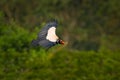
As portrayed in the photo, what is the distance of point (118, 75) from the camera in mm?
16422

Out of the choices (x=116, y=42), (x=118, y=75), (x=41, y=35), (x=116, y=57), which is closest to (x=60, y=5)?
(x=116, y=42)

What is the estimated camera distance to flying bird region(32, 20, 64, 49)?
29.2 ft

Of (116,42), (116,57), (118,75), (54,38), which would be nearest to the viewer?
(54,38)

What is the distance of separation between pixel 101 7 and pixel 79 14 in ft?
5.48

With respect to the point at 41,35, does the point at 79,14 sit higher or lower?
higher

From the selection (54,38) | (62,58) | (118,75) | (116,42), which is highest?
(116,42)

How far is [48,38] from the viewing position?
9.05 meters

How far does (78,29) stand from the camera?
34.4 m

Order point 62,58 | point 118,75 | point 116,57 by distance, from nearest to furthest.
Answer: point 118,75 → point 62,58 → point 116,57

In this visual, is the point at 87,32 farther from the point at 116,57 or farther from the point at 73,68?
the point at 73,68

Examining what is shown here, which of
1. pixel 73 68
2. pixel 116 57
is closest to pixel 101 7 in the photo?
pixel 116 57

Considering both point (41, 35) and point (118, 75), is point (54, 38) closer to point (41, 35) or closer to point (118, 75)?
point (41, 35)

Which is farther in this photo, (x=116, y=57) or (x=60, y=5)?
(x=60, y=5)

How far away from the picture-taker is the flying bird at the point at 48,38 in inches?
350
